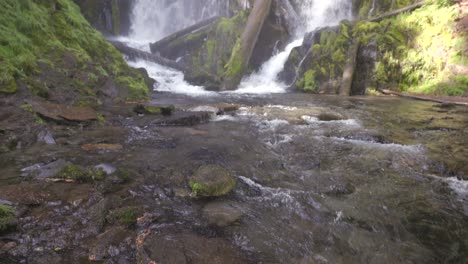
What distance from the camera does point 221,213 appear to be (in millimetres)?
3271

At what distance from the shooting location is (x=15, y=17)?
8000 millimetres

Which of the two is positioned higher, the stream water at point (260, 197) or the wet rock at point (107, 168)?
the wet rock at point (107, 168)

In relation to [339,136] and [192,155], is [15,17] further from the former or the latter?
[339,136]

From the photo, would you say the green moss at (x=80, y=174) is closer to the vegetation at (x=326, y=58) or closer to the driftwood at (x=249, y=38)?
the driftwood at (x=249, y=38)

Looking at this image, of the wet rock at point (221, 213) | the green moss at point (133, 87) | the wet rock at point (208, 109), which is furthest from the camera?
the green moss at point (133, 87)

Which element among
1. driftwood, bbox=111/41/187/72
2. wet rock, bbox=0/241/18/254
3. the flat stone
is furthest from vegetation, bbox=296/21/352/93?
wet rock, bbox=0/241/18/254

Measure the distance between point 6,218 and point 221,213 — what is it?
2.02 m

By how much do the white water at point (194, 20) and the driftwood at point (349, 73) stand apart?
362 cm

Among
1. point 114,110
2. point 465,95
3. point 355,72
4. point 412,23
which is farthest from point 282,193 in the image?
point 412,23

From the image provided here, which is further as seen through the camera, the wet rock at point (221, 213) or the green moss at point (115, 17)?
Answer: the green moss at point (115, 17)

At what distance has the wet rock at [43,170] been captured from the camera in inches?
144

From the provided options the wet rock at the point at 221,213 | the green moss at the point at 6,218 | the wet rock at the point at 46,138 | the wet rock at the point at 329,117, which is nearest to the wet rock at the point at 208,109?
the wet rock at the point at 329,117

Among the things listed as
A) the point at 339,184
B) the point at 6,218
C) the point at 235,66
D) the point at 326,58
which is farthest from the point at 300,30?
the point at 6,218

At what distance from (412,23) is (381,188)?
519 inches
